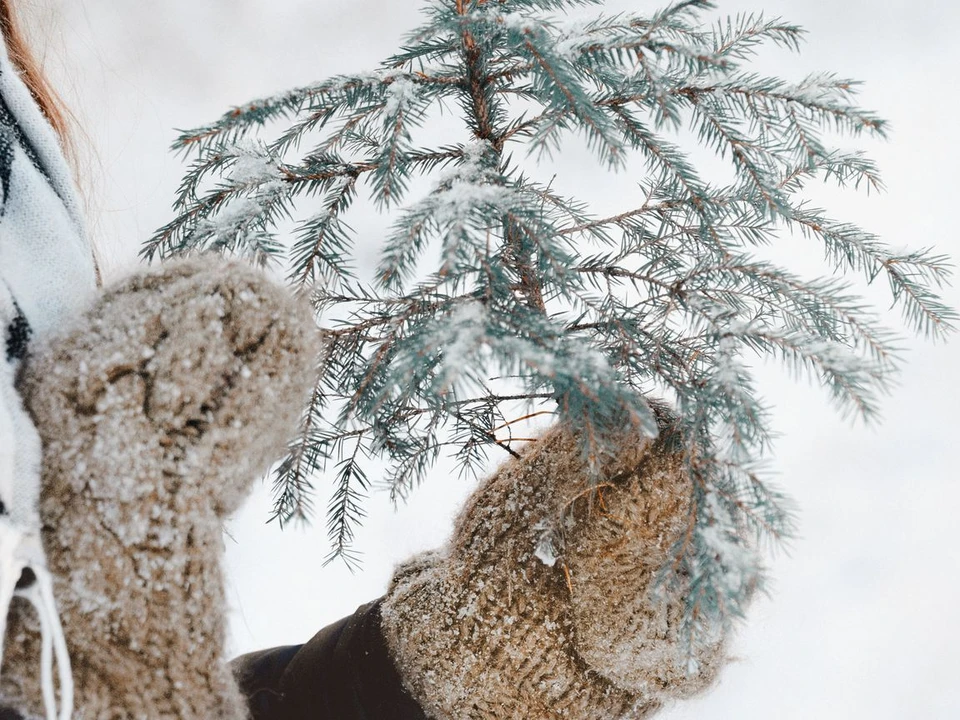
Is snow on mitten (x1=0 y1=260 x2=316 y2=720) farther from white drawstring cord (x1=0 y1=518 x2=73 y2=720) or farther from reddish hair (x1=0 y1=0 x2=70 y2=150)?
reddish hair (x1=0 y1=0 x2=70 y2=150)

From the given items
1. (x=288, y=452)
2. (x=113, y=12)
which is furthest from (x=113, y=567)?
(x=113, y=12)

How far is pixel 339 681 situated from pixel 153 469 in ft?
1.23

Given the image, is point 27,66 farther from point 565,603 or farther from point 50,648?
point 565,603

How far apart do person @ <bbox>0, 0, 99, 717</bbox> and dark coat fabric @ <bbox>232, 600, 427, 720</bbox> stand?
283mm

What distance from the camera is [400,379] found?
48 cm

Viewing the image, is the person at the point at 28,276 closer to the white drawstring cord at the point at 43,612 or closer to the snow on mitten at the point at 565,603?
the white drawstring cord at the point at 43,612

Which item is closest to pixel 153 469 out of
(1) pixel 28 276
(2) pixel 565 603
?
(1) pixel 28 276

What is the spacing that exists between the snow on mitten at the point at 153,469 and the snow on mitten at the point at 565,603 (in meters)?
0.22

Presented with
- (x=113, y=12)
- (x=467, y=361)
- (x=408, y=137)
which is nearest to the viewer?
(x=467, y=361)

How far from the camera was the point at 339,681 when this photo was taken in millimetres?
762

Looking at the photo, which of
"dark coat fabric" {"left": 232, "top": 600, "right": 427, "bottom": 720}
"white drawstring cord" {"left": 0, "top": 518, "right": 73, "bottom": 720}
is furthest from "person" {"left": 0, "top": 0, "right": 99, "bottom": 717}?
"dark coat fabric" {"left": 232, "top": 600, "right": 427, "bottom": 720}

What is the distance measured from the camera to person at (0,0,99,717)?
0.49 meters

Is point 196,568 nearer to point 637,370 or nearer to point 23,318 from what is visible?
point 23,318

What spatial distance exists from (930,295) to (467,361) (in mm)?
443
